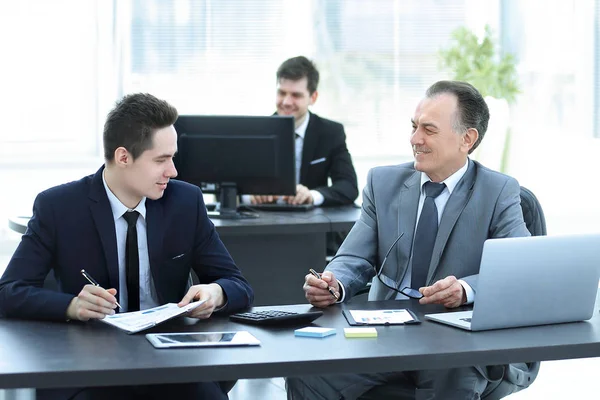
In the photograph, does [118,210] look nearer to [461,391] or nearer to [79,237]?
[79,237]

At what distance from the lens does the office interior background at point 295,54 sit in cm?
663

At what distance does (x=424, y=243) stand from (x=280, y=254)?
5.15 feet

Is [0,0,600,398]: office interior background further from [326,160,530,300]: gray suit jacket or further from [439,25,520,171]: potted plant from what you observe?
[326,160,530,300]: gray suit jacket

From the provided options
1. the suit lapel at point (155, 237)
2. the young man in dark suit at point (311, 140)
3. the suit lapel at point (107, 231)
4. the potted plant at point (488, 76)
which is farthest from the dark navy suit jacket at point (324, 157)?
the suit lapel at point (107, 231)

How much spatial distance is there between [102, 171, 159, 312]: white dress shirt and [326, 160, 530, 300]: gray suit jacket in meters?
0.59

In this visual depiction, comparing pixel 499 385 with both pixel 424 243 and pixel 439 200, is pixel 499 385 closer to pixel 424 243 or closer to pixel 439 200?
pixel 424 243

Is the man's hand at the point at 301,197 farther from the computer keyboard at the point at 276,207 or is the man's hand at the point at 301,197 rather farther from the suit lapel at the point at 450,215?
the suit lapel at the point at 450,215

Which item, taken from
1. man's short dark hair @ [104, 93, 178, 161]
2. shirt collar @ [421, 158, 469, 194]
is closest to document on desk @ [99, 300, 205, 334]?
man's short dark hair @ [104, 93, 178, 161]

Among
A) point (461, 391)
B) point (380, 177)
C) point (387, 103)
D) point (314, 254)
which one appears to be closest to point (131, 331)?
point (461, 391)

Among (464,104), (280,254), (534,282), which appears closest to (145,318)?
(534,282)

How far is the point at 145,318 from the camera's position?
241cm

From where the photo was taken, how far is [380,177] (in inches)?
126

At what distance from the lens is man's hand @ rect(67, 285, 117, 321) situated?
2.41 metres

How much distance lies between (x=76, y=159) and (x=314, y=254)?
113 inches
